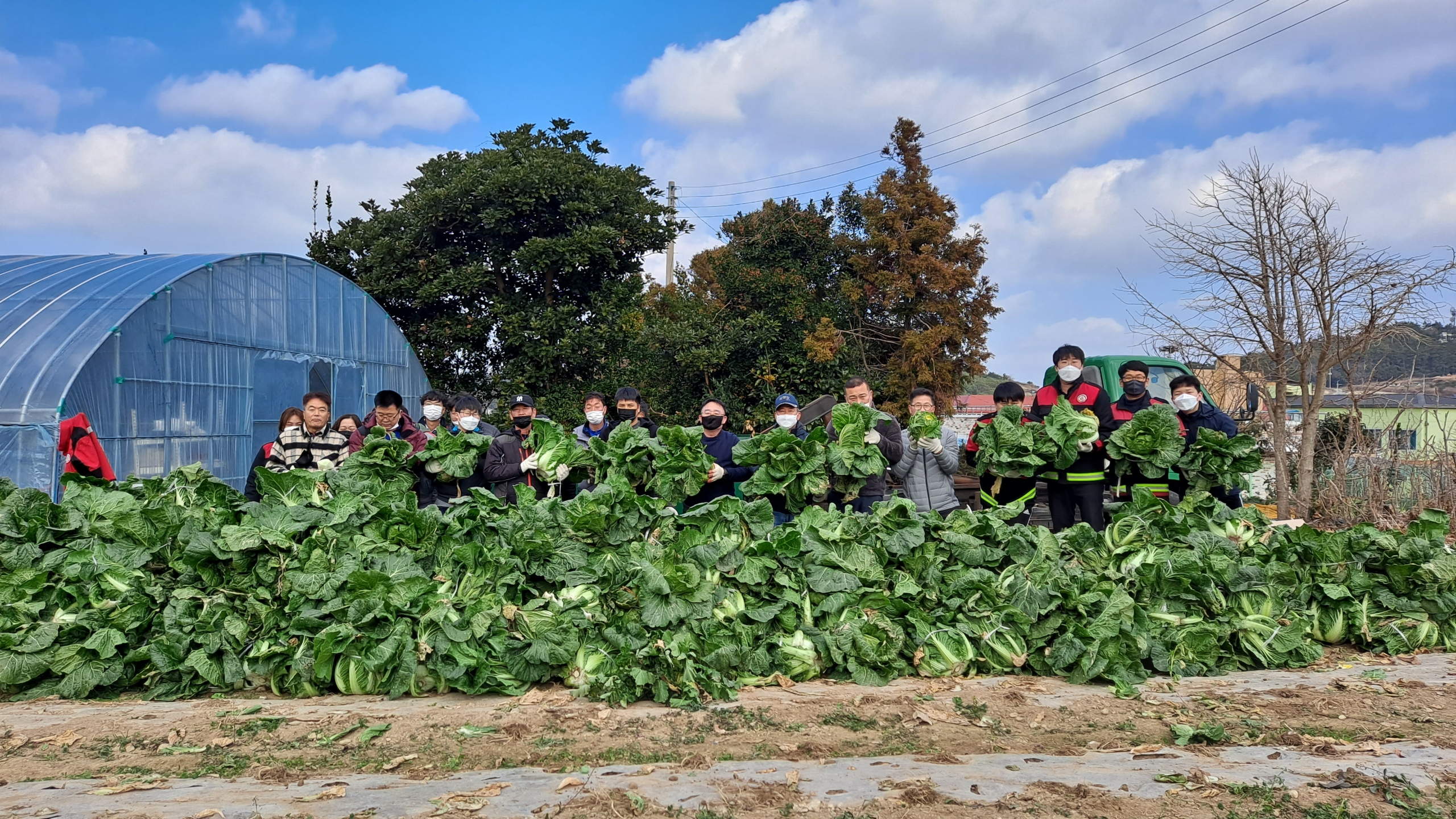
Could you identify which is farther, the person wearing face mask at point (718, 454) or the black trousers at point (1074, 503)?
the person wearing face mask at point (718, 454)

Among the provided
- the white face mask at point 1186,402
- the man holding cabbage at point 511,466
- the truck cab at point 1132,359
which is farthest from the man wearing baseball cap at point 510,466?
the truck cab at point 1132,359

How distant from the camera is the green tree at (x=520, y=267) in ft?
61.8

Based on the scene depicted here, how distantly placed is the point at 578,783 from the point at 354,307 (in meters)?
15.4

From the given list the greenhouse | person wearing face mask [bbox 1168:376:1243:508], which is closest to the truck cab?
person wearing face mask [bbox 1168:376:1243:508]

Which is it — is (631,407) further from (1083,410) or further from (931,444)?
(1083,410)

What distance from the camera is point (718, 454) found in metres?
6.86

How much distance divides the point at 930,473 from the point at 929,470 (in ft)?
0.06

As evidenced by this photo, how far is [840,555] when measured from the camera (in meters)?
5.52

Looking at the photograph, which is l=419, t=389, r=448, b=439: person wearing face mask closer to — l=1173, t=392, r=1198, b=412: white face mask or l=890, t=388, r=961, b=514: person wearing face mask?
l=890, t=388, r=961, b=514: person wearing face mask

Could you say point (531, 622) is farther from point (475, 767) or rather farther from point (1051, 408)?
point (1051, 408)

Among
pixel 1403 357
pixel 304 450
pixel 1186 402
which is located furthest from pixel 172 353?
pixel 1403 357

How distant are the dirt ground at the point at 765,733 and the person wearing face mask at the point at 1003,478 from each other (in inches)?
80.4

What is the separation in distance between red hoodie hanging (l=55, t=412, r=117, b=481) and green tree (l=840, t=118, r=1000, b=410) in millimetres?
14918

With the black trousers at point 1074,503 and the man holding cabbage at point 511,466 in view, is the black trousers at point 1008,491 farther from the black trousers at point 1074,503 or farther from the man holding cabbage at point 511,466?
the man holding cabbage at point 511,466
